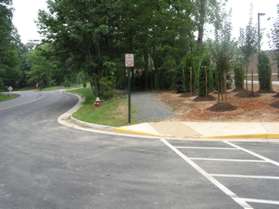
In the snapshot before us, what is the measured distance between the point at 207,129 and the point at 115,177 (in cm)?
605

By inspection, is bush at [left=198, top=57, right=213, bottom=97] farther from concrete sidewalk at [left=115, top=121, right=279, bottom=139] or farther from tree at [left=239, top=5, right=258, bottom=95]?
concrete sidewalk at [left=115, top=121, right=279, bottom=139]

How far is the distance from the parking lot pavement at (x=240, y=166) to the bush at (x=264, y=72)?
445 inches

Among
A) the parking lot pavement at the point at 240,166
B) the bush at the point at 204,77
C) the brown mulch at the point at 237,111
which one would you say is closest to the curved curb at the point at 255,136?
the parking lot pavement at the point at 240,166

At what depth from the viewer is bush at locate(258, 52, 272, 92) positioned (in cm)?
2096

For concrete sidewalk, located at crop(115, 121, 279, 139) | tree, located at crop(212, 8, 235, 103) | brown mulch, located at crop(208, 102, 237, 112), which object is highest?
tree, located at crop(212, 8, 235, 103)

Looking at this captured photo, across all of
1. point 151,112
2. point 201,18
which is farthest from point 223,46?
point 201,18

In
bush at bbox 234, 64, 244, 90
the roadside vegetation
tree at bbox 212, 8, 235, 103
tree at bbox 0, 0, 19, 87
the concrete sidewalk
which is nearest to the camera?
the concrete sidewalk

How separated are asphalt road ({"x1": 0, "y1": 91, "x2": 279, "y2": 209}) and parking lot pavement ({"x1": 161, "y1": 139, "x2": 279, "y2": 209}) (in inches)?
0.9

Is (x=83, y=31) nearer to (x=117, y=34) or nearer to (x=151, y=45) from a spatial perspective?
(x=117, y=34)

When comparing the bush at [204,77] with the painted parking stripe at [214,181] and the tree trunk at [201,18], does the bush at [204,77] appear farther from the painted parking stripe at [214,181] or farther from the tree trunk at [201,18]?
the tree trunk at [201,18]

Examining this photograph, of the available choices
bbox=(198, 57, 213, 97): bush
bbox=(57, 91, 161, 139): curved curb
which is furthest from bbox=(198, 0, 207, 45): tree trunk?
bbox=(57, 91, 161, 139): curved curb

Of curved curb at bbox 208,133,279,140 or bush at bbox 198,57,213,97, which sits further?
bush at bbox 198,57,213,97

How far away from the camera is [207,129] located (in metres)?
12.6

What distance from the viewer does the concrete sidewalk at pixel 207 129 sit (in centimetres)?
1144
